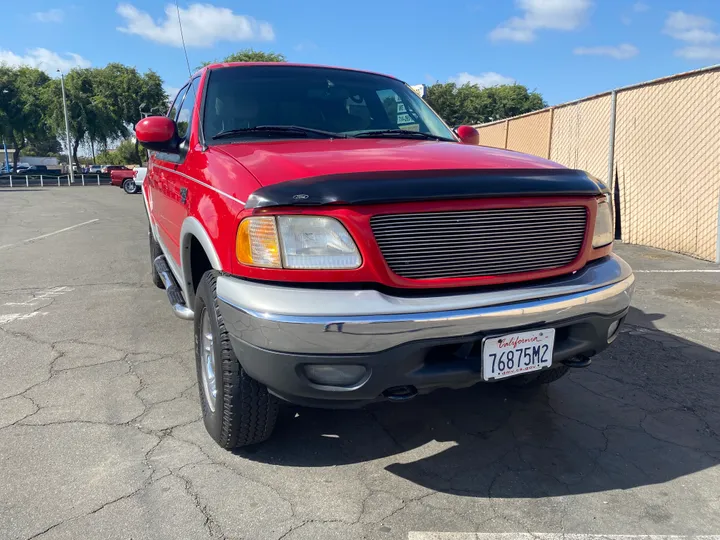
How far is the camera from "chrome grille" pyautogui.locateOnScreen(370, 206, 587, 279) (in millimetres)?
2225

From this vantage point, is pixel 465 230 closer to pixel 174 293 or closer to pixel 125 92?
pixel 174 293

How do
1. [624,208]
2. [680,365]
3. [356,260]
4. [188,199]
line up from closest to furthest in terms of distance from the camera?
[356,260] < [188,199] < [680,365] < [624,208]

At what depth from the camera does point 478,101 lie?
50062mm

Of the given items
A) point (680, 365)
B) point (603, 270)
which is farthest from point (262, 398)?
point (680, 365)

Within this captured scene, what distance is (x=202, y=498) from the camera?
2.42 meters

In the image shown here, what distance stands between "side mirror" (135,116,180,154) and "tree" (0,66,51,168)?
46.8m

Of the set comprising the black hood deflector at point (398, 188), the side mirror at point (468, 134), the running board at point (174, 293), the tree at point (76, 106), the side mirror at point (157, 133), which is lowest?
the running board at point (174, 293)

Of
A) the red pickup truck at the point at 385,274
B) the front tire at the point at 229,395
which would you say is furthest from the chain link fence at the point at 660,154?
the front tire at the point at 229,395

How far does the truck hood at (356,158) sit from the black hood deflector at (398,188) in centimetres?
8

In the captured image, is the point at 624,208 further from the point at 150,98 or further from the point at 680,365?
the point at 150,98

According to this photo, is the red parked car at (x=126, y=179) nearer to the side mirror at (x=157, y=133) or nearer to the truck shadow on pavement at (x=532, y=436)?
the side mirror at (x=157, y=133)

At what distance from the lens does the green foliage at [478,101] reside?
4687cm

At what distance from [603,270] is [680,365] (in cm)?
180

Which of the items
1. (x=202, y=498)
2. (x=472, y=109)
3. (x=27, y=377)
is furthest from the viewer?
(x=472, y=109)
